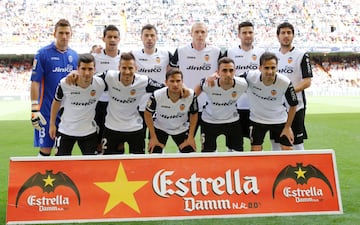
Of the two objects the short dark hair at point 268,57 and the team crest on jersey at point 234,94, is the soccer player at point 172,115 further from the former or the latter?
the short dark hair at point 268,57

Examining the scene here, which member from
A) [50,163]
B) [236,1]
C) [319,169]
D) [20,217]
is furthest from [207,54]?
[236,1]

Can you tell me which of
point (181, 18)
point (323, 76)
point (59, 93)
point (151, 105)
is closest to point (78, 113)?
point (59, 93)

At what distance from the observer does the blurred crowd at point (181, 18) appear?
Result: 3484 cm

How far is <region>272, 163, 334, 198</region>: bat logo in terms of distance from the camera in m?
3.93

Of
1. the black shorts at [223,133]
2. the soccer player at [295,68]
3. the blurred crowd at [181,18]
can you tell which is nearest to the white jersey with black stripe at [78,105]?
the black shorts at [223,133]

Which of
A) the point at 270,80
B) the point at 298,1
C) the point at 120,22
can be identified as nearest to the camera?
the point at 270,80

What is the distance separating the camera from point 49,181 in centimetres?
380

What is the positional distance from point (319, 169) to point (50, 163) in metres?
2.35

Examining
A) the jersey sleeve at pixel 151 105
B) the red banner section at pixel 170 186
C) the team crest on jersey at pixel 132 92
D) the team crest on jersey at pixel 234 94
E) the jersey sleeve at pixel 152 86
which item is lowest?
the red banner section at pixel 170 186

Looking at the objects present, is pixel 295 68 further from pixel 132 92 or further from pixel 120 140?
pixel 120 140

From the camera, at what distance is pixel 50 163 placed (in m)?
3.81

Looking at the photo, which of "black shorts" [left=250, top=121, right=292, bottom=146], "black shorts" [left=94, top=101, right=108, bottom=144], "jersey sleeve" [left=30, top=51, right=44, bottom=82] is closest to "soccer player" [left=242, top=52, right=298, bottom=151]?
"black shorts" [left=250, top=121, right=292, bottom=146]

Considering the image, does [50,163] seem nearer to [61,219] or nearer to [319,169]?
[61,219]

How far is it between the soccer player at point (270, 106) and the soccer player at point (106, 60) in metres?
1.60
